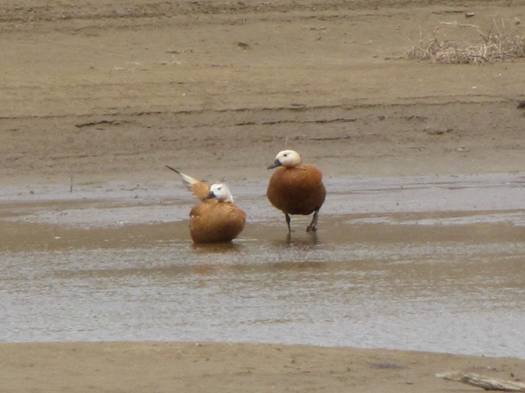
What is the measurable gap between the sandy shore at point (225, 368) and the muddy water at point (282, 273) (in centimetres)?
29

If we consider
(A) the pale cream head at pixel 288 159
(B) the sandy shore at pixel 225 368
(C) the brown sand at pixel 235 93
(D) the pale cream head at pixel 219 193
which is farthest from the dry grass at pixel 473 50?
(B) the sandy shore at pixel 225 368

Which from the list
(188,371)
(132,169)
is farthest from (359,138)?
(188,371)

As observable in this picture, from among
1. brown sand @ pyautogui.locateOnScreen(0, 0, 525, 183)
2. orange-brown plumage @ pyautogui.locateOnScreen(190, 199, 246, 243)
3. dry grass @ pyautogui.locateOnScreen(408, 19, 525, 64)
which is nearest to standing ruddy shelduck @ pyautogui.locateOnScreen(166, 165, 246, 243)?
orange-brown plumage @ pyautogui.locateOnScreen(190, 199, 246, 243)

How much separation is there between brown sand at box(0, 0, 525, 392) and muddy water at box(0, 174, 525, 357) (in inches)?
49.0

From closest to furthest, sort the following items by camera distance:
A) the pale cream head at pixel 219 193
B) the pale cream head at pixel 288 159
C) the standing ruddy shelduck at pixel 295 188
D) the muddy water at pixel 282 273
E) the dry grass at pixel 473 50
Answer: the muddy water at pixel 282 273 < the pale cream head at pixel 219 193 < the standing ruddy shelduck at pixel 295 188 < the pale cream head at pixel 288 159 < the dry grass at pixel 473 50

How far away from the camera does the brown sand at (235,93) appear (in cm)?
1398

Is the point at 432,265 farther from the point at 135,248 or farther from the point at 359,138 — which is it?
the point at 359,138

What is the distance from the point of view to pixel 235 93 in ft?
48.7

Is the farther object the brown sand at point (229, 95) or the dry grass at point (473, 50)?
the dry grass at point (473, 50)

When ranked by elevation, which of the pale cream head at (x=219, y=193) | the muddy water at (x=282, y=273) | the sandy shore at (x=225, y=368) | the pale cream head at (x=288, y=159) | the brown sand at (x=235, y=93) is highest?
the brown sand at (x=235, y=93)

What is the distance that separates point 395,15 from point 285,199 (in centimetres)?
668

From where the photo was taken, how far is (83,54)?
51.6 feet

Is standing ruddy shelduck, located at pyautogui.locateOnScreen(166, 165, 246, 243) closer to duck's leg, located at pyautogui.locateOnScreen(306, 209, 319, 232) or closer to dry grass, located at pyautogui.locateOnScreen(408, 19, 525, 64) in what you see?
duck's leg, located at pyautogui.locateOnScreen(306, 209, 319, 232)

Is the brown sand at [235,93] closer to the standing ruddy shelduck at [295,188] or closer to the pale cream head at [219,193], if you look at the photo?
the standing ruddy shelduck at [295,188]
